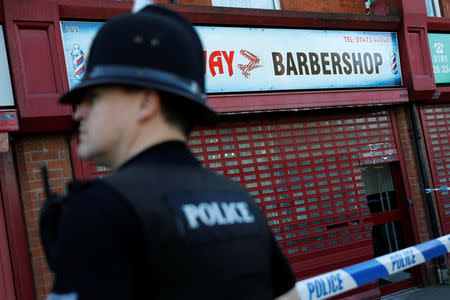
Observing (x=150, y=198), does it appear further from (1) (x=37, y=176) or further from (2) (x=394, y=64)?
(2) (x=394, y=64)

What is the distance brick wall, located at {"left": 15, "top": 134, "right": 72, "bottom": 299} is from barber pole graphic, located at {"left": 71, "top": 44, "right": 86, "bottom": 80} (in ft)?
2.47

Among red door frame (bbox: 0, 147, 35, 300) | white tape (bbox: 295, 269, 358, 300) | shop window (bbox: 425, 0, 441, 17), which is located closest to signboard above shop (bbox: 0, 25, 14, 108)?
red door frame (bbox: 0, 147, 35, 300)

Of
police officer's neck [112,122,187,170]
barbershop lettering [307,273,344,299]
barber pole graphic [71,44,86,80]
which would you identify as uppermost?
barber pole graphic [71,44,86,80]

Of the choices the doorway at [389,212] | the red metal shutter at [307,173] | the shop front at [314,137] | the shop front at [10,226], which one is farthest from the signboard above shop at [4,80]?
the doorway at [389,212]

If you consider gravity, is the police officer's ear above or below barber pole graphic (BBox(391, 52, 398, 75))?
below

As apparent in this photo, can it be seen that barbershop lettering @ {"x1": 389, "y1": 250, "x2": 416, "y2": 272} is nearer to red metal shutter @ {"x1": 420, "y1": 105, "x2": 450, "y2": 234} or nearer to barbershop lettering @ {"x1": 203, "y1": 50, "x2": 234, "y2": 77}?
barbershop lettering @ {"x1": 203, "y1": 50, "x2": 234, "y2": 77}

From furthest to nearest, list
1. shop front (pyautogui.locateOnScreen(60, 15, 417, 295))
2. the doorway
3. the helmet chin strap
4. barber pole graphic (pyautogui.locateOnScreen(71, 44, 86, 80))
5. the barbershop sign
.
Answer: the doorway
shop front (pyautogui.locateOnScreen(60, 15, 417, 295))
the barbershop sign
barber pole graphic (pyautogui.locateOnScreen(71, 44, 86, 80))
the helmet chin strap

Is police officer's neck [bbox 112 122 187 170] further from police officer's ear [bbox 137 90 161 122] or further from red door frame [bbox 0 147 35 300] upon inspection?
red door frame [bbox 0 147 35 300]

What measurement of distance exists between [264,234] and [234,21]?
5365mm

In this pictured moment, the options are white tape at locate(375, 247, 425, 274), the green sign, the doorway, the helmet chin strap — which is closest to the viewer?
the helmet chin strap

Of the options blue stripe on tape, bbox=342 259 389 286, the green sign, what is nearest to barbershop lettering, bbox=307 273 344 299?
blue stripe on tape, bbox=342 259 389 286

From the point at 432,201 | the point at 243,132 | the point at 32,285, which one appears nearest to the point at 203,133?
the point at 243,132

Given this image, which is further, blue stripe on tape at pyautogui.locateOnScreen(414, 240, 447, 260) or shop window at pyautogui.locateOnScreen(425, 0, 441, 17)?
shop window at pyautogui.locateOnScreen(425, 0, 441, 17)

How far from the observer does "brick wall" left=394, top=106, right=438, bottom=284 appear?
769 centimetres
